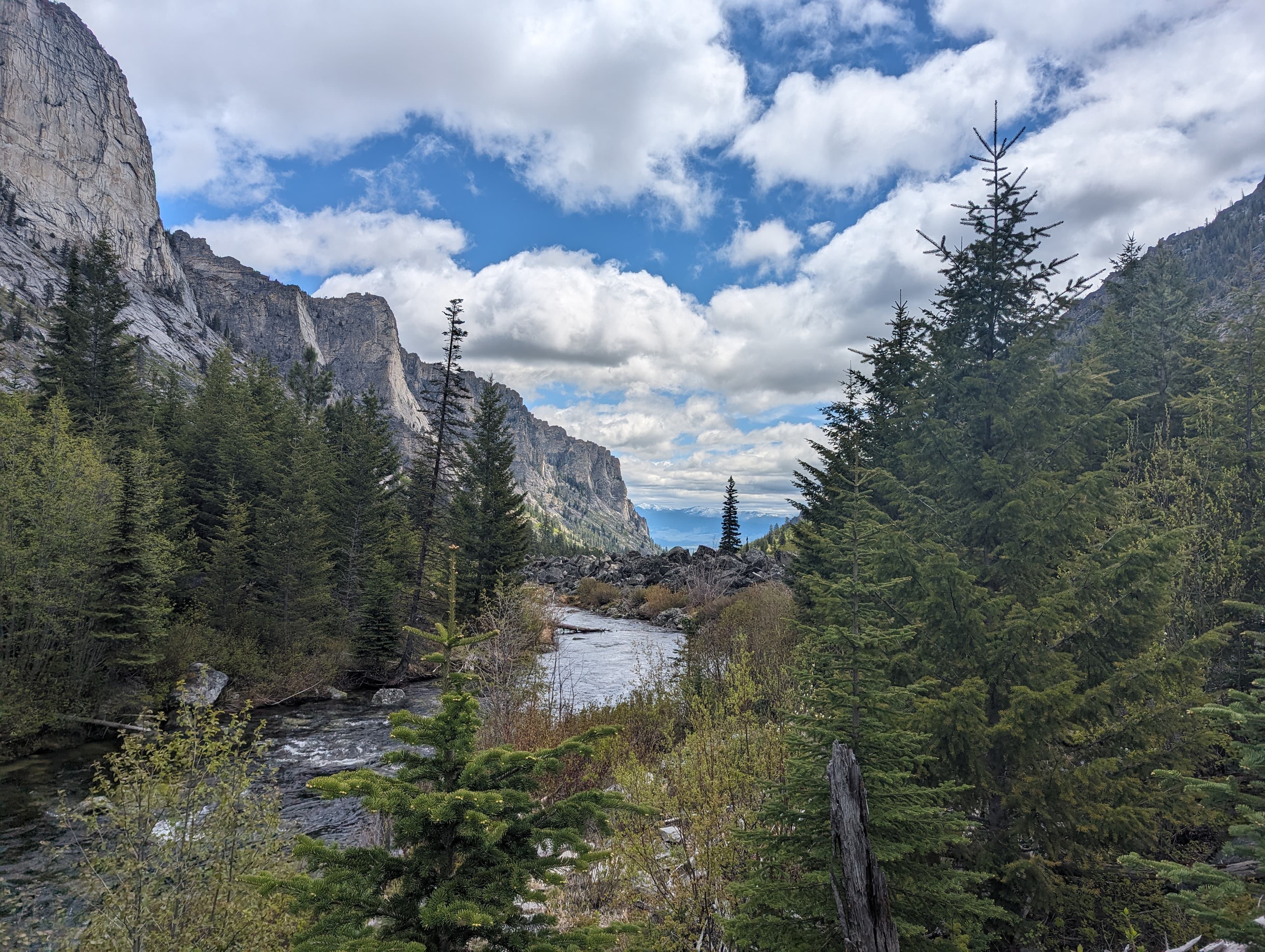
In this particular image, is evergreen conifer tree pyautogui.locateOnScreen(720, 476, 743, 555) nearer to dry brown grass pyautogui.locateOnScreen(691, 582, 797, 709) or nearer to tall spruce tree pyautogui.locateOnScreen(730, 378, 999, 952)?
dry brown grass pyautogui.locateOnScreen(691, 582, 797, 709)

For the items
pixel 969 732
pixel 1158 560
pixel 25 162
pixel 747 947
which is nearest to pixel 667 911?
pixel 747 947

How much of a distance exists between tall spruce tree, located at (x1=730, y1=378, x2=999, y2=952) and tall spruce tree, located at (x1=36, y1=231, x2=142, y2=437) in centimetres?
3097

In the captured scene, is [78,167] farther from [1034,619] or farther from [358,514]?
[1034,619]

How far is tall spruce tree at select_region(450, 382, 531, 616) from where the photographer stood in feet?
94.5

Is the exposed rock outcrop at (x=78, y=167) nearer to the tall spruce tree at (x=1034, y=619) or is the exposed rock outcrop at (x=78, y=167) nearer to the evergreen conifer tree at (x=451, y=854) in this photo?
the evergreen conifer tree at (x=451, y=854)


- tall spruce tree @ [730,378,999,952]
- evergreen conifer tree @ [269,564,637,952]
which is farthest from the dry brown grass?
evergreen conifer tree @ [269,564,637,952]

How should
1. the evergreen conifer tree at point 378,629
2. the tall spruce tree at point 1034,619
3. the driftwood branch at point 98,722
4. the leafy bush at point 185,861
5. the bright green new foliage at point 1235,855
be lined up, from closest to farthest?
the bright green new foliage at point 1235,855 → the leafy bush at point 185,861 → the tall spruce tree at point 1034,619 → the driftwood branch at point 98,722 → the evergreen conifer tree at point 378,629

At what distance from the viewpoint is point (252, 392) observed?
34281 mm

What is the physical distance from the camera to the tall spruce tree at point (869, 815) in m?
4.13

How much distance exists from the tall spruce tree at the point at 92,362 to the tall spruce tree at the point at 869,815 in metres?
31.0

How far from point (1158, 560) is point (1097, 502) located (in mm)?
843

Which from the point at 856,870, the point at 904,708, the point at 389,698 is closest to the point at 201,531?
the point at 389,698

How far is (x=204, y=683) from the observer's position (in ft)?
59.4

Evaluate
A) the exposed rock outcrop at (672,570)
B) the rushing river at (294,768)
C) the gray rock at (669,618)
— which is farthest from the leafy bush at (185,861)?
the gray rock at (669,618)
